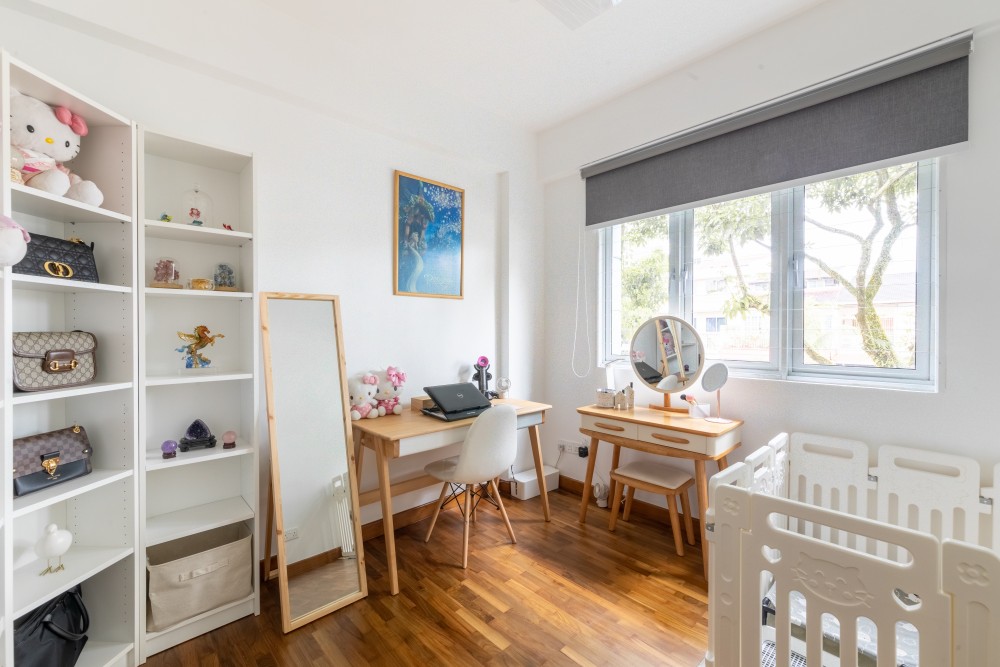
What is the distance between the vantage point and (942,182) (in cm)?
183

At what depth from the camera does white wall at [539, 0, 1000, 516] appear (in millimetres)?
1717

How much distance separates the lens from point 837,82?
2.01 m

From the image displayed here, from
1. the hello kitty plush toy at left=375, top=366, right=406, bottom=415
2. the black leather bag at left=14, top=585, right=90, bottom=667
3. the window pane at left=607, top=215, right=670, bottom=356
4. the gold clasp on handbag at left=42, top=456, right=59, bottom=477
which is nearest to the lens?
the black leather bag at left=14, top=585, right=90, bottom=667

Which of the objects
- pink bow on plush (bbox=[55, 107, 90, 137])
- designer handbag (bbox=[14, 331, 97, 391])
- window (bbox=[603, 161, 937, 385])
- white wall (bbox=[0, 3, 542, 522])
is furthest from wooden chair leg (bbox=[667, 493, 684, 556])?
pink bow on plush (bbox=[55, 107, 90, 137])

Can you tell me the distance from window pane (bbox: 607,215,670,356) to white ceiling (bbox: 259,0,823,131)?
940 millimetres

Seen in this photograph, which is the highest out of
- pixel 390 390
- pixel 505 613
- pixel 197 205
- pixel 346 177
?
pixel 346 177

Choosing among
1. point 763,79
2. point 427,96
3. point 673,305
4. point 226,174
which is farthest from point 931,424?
point 226,174

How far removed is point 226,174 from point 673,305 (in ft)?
8.73

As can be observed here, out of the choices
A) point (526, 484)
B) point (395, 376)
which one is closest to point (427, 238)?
point (395, 376)

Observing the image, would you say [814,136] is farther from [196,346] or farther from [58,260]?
[58,260]

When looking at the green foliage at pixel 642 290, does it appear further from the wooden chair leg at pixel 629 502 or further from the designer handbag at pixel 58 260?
the designer handbag at pixel 58 260

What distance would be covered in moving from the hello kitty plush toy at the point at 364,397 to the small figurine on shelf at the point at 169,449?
2.65 feet

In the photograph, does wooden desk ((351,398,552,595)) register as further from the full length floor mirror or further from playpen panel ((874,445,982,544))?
playpen panel ((874,445,982,544))

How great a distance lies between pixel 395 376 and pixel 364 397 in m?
0.24
